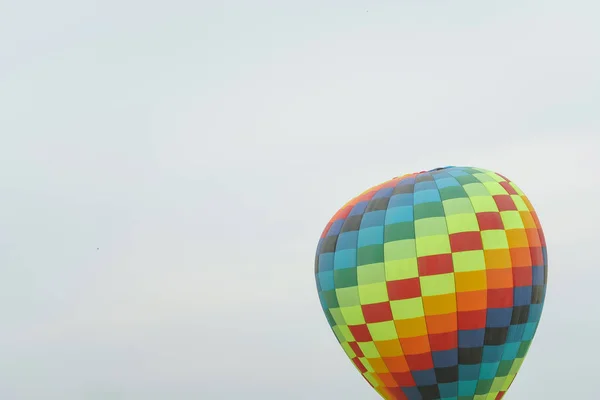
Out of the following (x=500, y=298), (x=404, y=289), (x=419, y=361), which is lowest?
(x=419, y=361)

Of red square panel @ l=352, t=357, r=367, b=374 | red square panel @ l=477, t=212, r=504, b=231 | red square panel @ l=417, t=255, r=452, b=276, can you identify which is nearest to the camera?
red square panel @ l=417, t=255, r=452, b=276

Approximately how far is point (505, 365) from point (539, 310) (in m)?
1.47

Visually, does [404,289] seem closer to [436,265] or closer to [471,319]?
[436,265]

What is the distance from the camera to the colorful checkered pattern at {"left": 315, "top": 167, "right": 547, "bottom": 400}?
24734 millimetres

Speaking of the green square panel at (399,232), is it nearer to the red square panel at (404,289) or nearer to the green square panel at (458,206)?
the green square panel at (458,206)

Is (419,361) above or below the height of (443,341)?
below

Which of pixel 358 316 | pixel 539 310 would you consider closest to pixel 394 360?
pixel 358 316

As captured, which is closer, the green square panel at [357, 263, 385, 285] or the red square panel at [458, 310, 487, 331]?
the red square panel at [458, 310, 487, 331]

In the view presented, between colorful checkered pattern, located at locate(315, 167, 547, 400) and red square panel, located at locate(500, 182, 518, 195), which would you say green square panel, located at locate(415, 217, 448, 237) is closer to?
colorful checkered pattern, located at locate(315, 167, 547, 400)

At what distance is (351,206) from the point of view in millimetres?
26672

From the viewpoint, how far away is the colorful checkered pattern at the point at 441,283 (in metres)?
24.7

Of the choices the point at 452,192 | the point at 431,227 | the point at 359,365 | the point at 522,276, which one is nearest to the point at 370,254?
the point at 431,227

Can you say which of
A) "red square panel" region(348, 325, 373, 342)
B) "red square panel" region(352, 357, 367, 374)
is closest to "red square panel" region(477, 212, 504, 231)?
"red square panel" region(348, 325, 373, 342)

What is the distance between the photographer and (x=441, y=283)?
2467 cm
